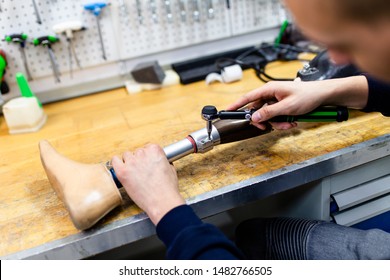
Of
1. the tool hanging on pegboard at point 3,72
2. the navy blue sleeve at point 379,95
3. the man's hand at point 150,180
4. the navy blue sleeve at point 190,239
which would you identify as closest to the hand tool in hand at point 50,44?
the tool hanging on pegboard at point 3,72

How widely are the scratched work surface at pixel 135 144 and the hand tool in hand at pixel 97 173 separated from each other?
4 cm

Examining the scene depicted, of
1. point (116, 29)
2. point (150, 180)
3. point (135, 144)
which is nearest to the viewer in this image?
point (150, 180)

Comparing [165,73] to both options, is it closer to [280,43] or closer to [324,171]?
[280,43]

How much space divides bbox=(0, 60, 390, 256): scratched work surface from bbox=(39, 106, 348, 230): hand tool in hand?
37 mm

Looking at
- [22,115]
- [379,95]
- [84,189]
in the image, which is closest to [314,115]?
[379,95]

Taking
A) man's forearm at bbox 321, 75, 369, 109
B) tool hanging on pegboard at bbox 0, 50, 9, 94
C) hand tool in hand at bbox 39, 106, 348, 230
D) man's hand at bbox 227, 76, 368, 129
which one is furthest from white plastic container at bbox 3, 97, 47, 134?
man's forearm at bbox 321, 75, 369, 109

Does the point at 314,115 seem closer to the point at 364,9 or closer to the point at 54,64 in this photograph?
the point at 364,9

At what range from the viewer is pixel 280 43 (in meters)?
1.48

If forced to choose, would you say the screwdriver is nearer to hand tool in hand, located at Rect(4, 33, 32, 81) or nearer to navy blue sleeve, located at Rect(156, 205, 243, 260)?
navy blue sleeve, located at Rect(156, 205, 243, 260)

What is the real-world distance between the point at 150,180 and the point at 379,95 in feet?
1.77

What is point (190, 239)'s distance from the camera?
22.7 inches

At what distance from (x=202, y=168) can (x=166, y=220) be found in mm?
199

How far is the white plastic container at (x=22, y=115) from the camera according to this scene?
3.56 ft
